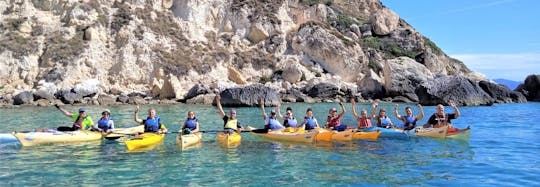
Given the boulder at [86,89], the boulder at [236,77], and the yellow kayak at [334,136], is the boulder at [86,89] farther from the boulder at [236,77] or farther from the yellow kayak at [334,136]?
the yellow kayak at [334,136]

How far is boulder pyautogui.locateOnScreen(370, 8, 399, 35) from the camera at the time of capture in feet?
201

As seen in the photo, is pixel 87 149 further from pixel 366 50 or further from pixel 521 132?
pixel 366 50

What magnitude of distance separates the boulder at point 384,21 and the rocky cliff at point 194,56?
3.18 m

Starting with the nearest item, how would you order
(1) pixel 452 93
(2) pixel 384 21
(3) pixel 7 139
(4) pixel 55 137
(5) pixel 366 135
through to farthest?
(3) pixel 7 139
(4) pixel 55 137
(5) pixel 366 135
(1) pixel 452 93
(2) pixel 384 21

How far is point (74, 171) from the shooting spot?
34.9 ft

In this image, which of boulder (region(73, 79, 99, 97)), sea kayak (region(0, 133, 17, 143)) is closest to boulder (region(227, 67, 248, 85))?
boulder (region(73, 79, 99, 97))

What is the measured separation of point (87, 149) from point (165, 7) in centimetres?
4043

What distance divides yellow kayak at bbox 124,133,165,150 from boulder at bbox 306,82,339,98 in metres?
30.6

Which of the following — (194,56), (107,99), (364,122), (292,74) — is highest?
(194,56)

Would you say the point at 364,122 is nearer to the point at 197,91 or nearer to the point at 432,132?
the point at 432,132

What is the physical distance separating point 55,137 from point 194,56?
3396cm

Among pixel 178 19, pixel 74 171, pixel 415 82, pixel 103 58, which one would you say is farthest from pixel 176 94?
pixel 74 171

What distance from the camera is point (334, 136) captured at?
15.9m

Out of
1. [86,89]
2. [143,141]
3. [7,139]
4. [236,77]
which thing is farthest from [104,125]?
[236,77]
